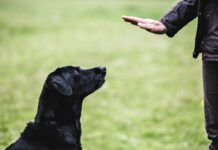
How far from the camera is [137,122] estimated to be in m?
8.01

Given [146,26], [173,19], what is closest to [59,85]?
[146,26]

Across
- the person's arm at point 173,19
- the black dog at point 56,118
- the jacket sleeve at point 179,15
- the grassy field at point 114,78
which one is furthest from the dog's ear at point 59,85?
the grassy field at point 114,78

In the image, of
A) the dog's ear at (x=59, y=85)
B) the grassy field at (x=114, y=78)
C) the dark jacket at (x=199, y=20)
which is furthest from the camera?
the grassy field at (x=114, y=78)

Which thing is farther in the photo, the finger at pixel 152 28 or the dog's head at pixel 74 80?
the dog's head at pixel 74 80

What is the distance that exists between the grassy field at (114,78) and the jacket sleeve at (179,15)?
2872 mm

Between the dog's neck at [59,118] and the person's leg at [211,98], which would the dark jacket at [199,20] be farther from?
the dog's neck at [59,118]

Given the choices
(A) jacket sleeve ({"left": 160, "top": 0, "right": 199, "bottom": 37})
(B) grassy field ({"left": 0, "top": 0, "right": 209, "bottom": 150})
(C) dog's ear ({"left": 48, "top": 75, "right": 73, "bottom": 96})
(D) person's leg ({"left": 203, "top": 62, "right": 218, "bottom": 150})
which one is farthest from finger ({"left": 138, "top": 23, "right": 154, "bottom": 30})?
(B) grassy field ({"left": 0, "top": 0, "right": 209, "bottom": 150})

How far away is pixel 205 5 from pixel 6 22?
18006 millimetres

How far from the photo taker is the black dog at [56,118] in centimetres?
439

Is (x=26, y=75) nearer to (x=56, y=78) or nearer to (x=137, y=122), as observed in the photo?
(x=137, y=122)

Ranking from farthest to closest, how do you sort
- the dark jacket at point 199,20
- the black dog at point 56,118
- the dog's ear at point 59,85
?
1. the dog's ear at point 59,85
2. the black dog at point 56,118
3. the dark jacket at point 199,20

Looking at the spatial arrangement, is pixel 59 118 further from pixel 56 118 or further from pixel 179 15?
pixel 179 15

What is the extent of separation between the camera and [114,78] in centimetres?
1161

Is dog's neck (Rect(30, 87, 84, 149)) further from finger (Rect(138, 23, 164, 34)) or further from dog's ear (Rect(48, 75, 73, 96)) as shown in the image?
finger (Rect(138, 23, 164, 34))
